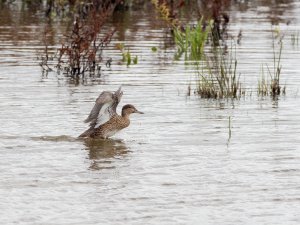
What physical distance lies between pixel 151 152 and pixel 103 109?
1078 millimetres

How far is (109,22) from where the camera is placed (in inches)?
879

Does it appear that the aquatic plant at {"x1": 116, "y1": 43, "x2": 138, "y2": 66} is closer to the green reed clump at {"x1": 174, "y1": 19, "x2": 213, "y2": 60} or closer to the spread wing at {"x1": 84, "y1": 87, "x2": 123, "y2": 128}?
the green reed clump at {"x1": 174, "y1": 19, "x2": 213, "y2": 60}

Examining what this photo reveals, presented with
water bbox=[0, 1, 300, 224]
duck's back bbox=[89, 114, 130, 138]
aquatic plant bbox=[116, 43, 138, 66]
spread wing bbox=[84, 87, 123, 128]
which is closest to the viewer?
water bbox=[0, 1, 300, 224]

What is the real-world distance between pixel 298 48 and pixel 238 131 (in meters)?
7.38

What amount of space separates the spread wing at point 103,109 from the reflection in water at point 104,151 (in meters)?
0.21

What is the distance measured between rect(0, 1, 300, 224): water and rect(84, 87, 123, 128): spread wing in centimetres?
25

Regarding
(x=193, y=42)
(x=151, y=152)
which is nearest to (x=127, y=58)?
(x=193, y=42)

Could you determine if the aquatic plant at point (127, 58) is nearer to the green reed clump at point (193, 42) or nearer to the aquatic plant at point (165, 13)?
the green reed clump at point (193, 42)

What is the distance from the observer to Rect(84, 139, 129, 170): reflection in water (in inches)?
373

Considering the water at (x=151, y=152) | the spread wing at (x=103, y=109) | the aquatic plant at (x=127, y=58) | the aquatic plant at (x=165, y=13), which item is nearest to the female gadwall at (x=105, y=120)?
the spread wing at (x=103, y=109)

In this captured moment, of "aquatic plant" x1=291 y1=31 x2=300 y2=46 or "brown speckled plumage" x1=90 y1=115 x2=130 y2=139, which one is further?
"aquatic plant" x1=291 y1=31 x2=300 y2=46

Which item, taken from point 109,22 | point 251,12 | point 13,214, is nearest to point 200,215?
point 13,214

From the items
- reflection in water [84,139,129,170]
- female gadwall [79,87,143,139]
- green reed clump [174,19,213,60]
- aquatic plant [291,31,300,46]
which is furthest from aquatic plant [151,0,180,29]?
reflection in water [84,139,129,170]

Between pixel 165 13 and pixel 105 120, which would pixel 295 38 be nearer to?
pixel 165 13
